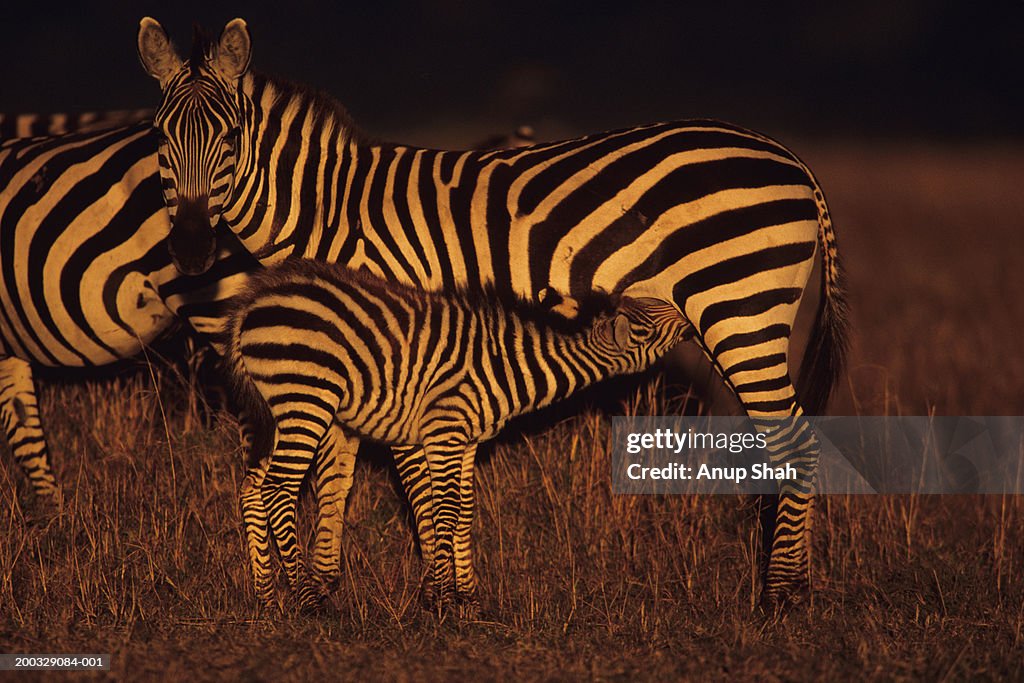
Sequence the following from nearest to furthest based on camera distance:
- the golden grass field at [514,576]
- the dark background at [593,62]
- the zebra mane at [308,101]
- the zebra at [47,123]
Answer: the golden grass field at [514,576] → the zebra mane at [308,101] → the zebra at [47,123] → the dark background at [593,62]

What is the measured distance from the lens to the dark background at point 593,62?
49.0 meters

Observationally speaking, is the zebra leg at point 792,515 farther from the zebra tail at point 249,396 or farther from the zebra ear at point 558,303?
the zebra tail at point 249,396

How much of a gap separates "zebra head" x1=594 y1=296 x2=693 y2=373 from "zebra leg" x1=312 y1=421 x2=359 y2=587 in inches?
62.9

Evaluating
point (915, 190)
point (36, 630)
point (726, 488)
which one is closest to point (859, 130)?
point (915, 190)

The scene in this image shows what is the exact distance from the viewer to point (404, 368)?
6246 millimetres

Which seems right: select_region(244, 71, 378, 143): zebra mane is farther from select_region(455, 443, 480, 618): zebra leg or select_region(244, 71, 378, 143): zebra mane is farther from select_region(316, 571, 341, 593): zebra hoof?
select_region(316, 571, 341, 593): zebra hoof

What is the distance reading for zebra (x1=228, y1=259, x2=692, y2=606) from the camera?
6.00 metres

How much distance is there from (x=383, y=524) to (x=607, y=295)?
6.90 ft

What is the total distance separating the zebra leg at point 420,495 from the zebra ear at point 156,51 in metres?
2.44

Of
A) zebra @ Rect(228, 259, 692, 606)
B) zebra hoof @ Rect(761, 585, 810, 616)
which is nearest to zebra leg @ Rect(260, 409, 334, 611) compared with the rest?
zebra @ Rect(228, 259, 692, 606)
